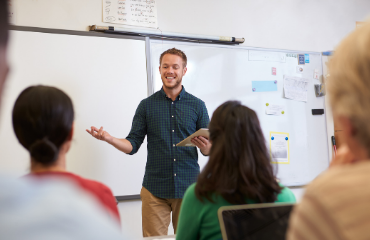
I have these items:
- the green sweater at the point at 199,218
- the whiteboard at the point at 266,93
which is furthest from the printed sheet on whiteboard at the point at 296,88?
the green sweater at the point at 199,218

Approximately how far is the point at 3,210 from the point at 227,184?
2.79 ft

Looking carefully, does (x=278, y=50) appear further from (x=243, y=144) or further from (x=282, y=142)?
(x=243, y=144)

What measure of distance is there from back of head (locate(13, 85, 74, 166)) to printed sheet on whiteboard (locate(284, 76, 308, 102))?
3060 millimetres

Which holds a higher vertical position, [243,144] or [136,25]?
[136,25]

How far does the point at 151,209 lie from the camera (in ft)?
7.75

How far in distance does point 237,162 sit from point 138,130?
1.42 metres

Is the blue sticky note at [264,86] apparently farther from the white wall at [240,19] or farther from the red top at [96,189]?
the red top at [96,189]

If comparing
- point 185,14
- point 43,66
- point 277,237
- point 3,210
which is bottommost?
point 277,237

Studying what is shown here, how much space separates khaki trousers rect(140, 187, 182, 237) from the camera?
2.36 m

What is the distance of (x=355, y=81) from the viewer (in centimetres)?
52

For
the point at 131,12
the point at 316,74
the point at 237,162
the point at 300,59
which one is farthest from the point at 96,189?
the point at 316,74

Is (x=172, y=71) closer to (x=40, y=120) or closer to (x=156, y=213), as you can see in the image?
(x=156, y=213)

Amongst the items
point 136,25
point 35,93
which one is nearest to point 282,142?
point 136,25

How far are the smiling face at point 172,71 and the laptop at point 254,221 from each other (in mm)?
1760
